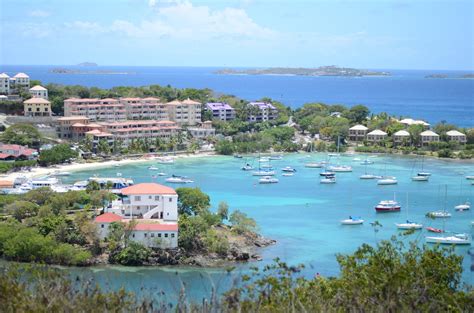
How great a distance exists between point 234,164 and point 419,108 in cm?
3249

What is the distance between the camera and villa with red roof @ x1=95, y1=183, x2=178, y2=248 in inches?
647

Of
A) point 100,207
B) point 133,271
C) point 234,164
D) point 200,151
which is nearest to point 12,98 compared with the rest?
point 200,151

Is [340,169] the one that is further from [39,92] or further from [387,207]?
[39,92]

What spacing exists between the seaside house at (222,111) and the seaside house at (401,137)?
871 centimetres

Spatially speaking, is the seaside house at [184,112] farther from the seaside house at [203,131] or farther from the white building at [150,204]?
the white building at [150,204]

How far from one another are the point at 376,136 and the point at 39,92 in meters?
15.9

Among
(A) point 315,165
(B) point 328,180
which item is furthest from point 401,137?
(B) point 328,180

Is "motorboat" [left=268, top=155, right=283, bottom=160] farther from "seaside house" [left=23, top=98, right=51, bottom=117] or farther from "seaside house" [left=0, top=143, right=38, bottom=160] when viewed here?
"seaside house" [left=23, top=98, right=51, bottom=117]

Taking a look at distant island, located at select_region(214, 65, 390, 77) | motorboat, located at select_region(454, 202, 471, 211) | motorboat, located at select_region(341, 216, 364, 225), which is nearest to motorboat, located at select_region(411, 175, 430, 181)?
motorboat, located at select_region(454, 202, 471, 211)

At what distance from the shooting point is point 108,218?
1706cm

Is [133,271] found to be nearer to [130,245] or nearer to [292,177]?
[130,245]

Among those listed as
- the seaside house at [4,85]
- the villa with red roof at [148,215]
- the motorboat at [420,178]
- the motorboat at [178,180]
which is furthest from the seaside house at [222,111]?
the villa with red roof at [148,215]

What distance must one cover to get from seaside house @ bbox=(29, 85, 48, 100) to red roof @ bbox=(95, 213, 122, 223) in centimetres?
1991

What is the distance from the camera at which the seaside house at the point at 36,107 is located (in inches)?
1334
